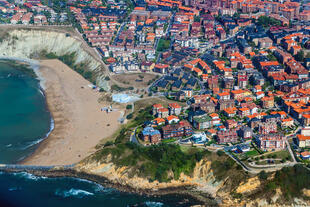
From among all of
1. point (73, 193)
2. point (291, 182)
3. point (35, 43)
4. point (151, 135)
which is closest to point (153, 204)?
point (73, 193)

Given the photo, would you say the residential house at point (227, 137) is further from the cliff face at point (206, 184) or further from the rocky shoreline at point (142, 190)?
the rocky shoreline at point (142, 190)

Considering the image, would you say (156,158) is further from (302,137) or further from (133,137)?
(302,137)

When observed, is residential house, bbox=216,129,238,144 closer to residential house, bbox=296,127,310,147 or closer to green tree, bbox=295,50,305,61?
residential house, bbox=296,127,310,147

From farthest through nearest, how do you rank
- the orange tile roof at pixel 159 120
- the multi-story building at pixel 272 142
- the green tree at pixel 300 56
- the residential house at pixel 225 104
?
the green tree at pixel 300 56
the residential house at pixel 225 104
the orange tile roof at pixel 159 120
the multi-story building at pixel 272 142

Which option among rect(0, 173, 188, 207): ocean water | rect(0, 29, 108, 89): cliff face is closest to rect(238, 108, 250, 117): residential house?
rect(0, 173, 188, 207): ocean water

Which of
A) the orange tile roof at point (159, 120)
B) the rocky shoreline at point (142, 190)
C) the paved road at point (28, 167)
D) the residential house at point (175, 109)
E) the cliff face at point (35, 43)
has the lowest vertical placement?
the rocky shoreline at point (142, 190)

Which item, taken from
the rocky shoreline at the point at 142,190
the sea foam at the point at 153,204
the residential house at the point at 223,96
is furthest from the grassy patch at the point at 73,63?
the sea foam at the point at 153,204

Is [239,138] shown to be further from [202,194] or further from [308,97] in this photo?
[308,97]
